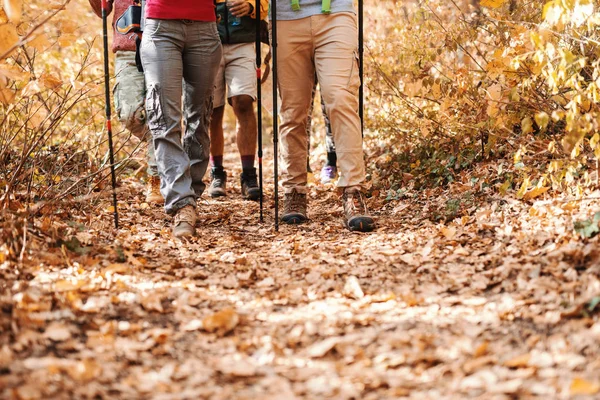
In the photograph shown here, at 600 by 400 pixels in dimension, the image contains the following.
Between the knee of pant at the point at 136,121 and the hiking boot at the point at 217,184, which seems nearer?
the knee of pant at the point at 136,121

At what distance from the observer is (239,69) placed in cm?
552

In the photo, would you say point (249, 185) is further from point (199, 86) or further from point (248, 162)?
point (199, 86)

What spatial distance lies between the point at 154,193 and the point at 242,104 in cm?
113

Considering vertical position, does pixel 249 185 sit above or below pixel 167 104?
below

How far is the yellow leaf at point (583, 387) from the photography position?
1880 mm

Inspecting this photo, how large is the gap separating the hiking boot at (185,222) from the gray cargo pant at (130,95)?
916 millimetres

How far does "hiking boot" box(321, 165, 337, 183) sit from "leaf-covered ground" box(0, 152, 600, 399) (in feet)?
7.20

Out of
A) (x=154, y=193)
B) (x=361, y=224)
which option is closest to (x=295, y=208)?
(x=361, y=224)

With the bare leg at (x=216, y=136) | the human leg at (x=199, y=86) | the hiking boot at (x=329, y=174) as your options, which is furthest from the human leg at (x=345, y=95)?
the hiking boot at (x=329, y=174)

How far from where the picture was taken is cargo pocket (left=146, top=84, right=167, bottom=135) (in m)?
4.10

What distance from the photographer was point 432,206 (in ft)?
15.0

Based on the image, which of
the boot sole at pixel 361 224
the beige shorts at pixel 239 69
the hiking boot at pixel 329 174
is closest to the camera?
the boot sole at pixel 361 224

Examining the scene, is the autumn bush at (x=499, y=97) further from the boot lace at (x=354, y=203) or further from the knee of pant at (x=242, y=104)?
the knee of pant at (x=242, y=104)

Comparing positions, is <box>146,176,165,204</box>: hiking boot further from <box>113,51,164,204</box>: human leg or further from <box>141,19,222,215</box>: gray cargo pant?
<box>141,19,222,215</box>: gray cargo pant
